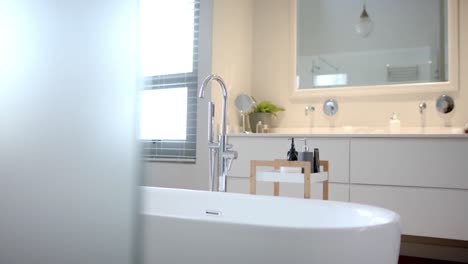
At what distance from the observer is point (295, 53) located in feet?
10.1

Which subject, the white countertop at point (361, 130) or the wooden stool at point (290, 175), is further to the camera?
the white countertop at point (361, 130)

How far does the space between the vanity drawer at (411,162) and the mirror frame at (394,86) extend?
1.99ft

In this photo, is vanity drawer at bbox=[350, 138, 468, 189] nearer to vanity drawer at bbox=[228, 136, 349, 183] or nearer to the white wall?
vanity drawer at bbox=[228, 136, 349, 183]

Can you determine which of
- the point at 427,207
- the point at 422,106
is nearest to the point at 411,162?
the point at 427,207

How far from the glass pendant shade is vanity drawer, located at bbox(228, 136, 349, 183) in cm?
95

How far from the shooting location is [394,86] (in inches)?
108

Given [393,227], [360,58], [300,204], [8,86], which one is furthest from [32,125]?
[360,58]

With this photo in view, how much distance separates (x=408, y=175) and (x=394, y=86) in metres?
0.77

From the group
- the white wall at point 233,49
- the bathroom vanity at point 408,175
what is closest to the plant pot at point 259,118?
the white wall at point 233,49

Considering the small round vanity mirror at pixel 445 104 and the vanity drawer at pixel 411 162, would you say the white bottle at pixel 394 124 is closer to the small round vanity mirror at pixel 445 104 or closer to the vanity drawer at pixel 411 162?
the small round vanity mirror at pixel 445 104

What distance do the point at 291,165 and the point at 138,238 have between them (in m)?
1.56

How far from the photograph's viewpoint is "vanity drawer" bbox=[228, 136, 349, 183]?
7.69 ft

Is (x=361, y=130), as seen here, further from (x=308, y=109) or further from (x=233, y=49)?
(x=233, y=49)

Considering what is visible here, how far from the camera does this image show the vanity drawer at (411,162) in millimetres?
2127
